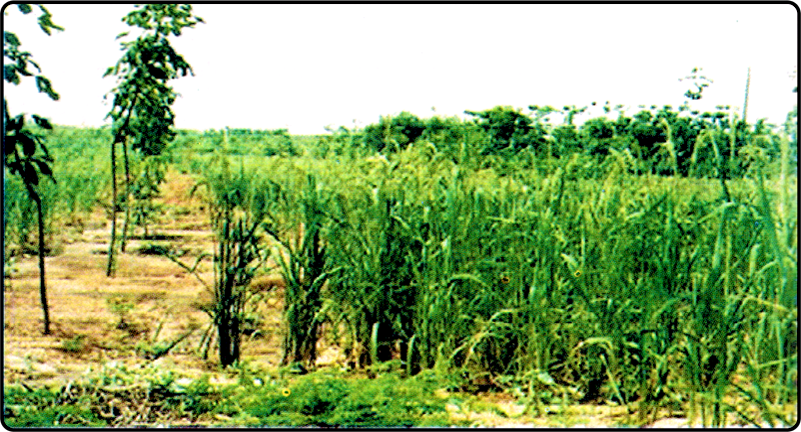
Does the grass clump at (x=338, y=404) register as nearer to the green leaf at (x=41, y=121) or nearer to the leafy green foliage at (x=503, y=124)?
the green leaf at (x=41, y=121)

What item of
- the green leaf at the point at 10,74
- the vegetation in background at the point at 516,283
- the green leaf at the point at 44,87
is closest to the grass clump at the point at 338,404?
the vegetation in background at the point at 516,283

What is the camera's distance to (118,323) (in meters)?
5.38

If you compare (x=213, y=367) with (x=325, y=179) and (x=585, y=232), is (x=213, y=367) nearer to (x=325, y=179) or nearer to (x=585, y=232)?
(x=325, y=179)

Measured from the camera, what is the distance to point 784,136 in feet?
9.74

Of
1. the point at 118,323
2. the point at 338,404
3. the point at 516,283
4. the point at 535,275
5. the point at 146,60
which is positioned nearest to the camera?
the point at 338,404

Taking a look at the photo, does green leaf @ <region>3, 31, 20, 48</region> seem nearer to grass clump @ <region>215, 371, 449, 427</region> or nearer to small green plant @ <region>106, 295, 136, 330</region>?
small green plant @ <region>106, 295, 136, 330</region>

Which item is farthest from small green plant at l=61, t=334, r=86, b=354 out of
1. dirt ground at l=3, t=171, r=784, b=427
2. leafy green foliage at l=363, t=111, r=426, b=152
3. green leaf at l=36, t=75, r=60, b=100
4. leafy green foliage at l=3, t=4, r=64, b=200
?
leafy green foliage at l=363, t=111, r=426, b=152

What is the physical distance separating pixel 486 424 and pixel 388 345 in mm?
1114

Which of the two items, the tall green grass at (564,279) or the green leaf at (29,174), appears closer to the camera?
the tall green grass at (564,279)

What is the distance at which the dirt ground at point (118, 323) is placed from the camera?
4031mm

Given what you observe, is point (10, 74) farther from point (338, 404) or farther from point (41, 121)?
point (338, 404)

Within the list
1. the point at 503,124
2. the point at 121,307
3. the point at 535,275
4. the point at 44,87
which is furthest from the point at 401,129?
the point at 535,275

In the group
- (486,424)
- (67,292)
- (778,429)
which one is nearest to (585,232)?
(486,424)

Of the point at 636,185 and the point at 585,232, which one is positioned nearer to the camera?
the point at 585,232
